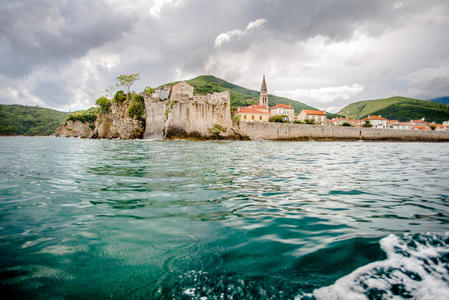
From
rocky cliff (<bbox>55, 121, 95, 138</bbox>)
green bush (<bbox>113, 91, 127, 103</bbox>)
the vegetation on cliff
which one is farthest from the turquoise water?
rocky cliff (<bbox>55, 121, 95, 138</bbox>)

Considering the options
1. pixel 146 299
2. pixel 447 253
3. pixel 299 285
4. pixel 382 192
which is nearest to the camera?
pixel 146 299

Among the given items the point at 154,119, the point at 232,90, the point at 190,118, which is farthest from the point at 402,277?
the point at 232,90

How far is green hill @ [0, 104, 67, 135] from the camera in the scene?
7162 cm

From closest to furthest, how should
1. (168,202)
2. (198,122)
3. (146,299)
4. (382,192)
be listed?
(146,299) < (168,202) < (382,192) < (198,122)

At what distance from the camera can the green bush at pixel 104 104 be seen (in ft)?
134

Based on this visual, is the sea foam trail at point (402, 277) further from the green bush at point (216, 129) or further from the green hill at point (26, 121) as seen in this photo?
the green hill at point (26, 121)

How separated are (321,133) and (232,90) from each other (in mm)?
69068

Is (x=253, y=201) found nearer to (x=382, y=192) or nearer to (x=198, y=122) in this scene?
(x=382, y=192)

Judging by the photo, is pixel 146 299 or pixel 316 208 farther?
pixel 316 208

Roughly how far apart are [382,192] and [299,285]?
3585 mm

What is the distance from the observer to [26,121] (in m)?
79.9

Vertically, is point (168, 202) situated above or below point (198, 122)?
below

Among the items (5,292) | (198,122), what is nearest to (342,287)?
(5,292)

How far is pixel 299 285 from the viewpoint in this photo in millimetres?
1445
